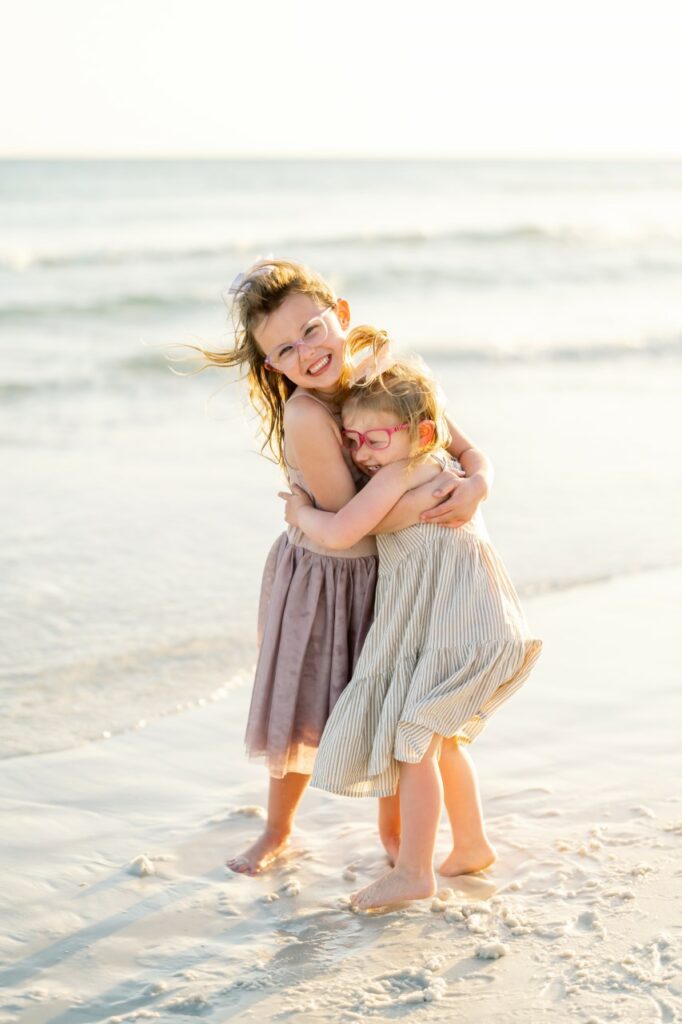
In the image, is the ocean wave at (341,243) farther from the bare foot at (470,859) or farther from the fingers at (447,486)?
the bare foot at (470,859)

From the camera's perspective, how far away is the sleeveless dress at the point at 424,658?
299 centimetres

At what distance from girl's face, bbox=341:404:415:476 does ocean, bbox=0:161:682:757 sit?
1.40 m

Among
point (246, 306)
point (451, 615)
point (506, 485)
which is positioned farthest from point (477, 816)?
point (506, 485)

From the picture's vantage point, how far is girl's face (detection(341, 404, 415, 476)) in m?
2.97

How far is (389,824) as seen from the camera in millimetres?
3295

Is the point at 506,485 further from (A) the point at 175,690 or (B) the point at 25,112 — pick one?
(B) the point at 25,112

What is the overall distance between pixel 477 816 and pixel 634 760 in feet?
2.52

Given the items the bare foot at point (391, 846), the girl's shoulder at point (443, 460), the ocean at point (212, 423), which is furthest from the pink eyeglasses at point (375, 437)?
the ocean at point (212, 423)

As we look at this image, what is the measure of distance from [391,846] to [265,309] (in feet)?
4.62

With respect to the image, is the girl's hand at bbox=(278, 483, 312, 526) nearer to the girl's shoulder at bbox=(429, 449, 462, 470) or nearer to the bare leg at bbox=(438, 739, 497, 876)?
the girl's shoulder at bbox=(429, 449, 462, 470)

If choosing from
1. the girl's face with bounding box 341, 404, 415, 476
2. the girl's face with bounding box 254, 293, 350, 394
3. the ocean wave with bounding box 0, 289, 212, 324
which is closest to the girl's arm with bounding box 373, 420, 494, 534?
the girl's face with bounding box 341, 404, 415, 476

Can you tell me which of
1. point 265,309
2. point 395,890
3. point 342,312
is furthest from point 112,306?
point 395,890

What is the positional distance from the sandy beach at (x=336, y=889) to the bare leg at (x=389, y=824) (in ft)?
0.17

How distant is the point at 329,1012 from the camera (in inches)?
98.1
